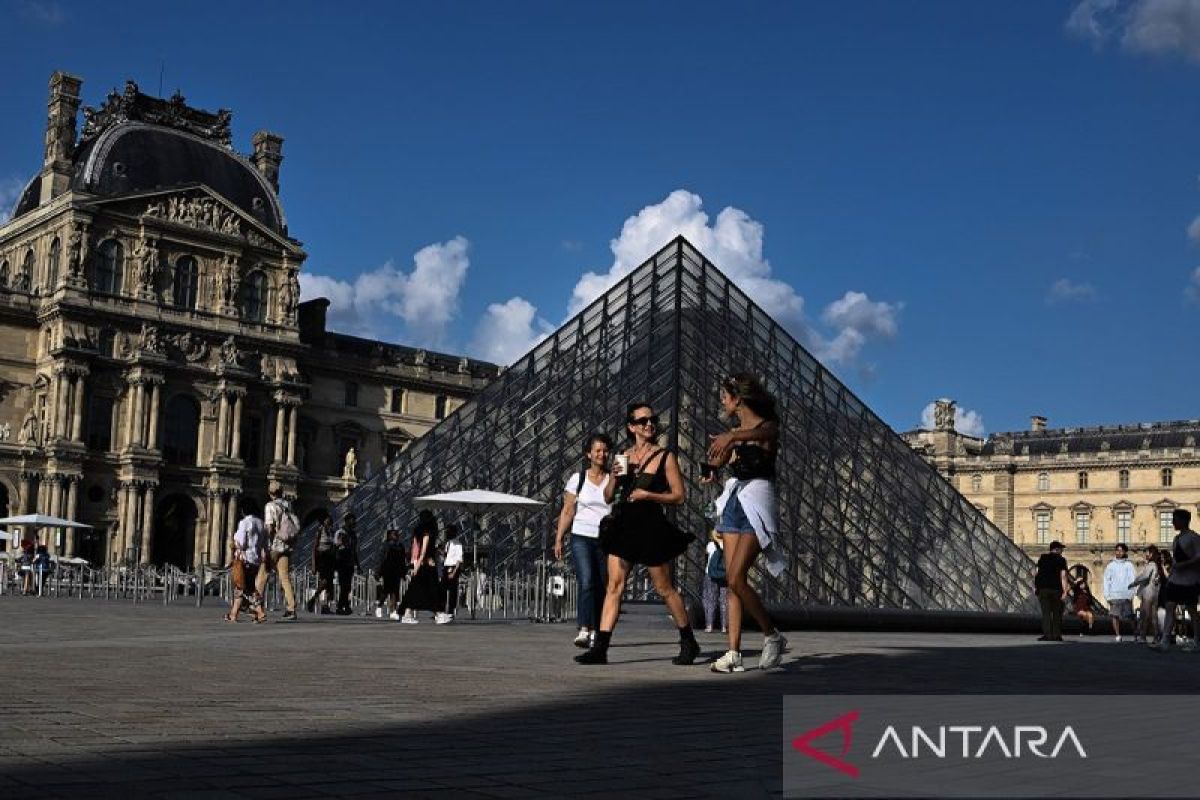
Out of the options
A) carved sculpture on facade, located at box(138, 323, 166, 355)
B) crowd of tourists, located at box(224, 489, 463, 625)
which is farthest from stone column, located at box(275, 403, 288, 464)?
crowd of tourists, located at box(224, 489, 463, 625)

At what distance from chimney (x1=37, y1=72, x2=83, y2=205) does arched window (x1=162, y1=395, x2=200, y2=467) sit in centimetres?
911

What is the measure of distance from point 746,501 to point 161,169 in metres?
53.0

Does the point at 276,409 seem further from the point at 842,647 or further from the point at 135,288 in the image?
the point at 842,647

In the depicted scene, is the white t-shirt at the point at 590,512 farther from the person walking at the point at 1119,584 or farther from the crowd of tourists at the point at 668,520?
the person walking at the point at 1119,584

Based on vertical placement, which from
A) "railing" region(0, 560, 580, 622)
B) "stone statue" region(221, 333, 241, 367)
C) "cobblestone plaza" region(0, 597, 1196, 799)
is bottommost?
"cobblestone plaza" region(0, 597, 1196, 799)

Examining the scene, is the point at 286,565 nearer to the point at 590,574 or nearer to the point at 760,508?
the point at 590,574

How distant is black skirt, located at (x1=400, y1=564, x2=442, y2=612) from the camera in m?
16.9

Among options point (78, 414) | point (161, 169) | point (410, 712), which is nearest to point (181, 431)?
point (78, 414)

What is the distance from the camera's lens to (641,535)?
9188 millimetres

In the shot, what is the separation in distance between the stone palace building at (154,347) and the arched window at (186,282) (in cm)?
7

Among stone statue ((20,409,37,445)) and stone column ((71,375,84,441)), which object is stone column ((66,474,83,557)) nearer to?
stone column ((71,375,84,441))

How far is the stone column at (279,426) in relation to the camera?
58562 millimetres

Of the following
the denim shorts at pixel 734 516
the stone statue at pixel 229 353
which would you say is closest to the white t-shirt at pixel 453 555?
the denim shorts at pixel 734 516

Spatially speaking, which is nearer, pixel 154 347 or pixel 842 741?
pixel 842 741
